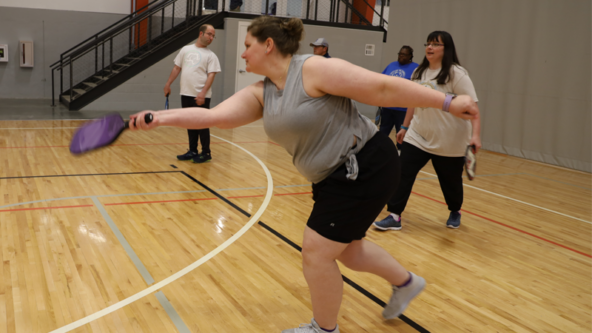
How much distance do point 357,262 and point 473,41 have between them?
8.71 metres

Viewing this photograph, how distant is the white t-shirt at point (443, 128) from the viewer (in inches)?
156

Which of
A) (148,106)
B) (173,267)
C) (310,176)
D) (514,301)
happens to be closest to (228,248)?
(173,267)

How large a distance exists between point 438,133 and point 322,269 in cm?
227

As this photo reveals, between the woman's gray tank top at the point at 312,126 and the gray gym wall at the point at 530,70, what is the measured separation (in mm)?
7491

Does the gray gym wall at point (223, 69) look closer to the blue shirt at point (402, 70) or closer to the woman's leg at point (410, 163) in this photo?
the blue shirt at point (402, 70)

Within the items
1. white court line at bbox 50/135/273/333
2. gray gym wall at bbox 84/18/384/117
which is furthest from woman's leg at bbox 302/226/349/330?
gray gym wall at bbox 84/18/384/117

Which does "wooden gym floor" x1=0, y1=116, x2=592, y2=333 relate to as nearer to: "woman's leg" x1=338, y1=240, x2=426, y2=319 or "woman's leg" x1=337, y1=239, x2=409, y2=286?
"woman's leg" x1=338, y1=240, x2=426, y2=319

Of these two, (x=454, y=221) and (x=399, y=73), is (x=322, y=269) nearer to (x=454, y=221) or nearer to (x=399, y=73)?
(x=454, y=221)

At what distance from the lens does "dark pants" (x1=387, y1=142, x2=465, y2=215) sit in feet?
13.7

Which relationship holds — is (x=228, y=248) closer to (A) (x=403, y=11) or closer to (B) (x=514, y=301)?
(B) (x=514, y=301)

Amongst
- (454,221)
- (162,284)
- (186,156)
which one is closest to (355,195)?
(162,284)

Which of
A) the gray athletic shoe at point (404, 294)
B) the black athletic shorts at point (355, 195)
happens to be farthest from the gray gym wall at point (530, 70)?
the black athletic shorts at point (355, 195)

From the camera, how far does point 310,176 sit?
2230 mm

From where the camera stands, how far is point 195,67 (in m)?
6.59
